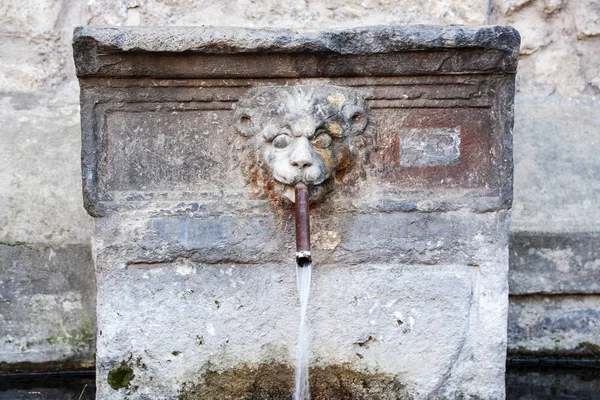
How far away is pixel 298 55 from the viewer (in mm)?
2240

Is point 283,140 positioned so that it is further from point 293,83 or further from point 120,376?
point 120,376

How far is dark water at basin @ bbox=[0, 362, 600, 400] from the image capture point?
2680 millimetres

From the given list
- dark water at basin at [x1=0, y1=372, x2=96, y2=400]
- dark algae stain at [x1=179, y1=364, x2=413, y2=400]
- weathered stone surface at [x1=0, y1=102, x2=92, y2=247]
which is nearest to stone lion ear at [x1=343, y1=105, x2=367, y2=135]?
dark algae stain at [x1=179, y1=364, x2=413, y2=400]

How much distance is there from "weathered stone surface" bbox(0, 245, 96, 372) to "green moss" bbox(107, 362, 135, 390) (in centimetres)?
50

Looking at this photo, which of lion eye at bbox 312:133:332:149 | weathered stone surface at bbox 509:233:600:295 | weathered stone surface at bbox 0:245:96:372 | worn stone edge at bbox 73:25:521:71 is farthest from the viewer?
weathered stone surface at bbox 509:233:600:295

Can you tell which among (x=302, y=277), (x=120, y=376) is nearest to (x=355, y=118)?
(x=302, y=277)

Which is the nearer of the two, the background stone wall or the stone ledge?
the stone ledge

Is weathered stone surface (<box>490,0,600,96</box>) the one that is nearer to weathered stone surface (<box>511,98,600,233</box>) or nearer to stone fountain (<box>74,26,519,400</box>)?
weathered stone surface (<box>511,98,600,233</box>)

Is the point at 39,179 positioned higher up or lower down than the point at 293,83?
lower down

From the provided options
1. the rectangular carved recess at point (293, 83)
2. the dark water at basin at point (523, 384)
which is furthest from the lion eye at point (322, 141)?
the dark water at basin at point (523, 384)

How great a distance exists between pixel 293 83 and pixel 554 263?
1.09 metres

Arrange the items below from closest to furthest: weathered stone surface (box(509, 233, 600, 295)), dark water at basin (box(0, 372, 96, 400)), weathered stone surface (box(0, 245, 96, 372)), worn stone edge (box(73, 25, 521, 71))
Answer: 1. worn stone edge (box(73, 25, 521, 71))
2. dark water at basin (box(0, 372, 96, 400))
3. weathered stone surface (box(0, 245, 96, 372))
4. weathered stone surface (box(509, 233, 600, 295))

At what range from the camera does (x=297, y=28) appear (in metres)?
2.77

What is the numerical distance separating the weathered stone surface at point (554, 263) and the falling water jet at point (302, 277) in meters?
0.81
